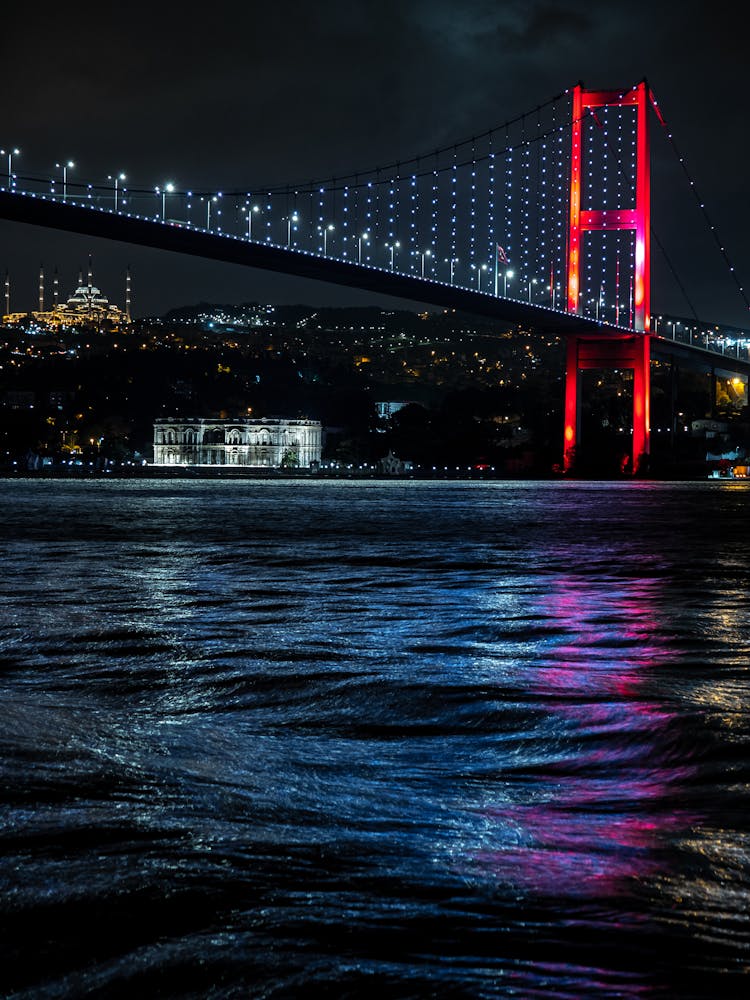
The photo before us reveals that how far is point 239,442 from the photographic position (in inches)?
4803

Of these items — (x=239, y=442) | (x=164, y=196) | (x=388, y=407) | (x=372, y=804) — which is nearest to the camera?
(x=372, y=804)

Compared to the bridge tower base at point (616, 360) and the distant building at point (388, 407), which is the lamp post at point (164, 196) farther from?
the distant building at point (388, 407)

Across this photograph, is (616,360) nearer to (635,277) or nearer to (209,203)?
(635,277)

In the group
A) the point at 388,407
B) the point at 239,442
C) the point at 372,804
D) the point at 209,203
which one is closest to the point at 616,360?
the point at 209,203

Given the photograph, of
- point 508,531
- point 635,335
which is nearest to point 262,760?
point 508,531

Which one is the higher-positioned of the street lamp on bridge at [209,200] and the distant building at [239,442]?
the street lamp on bridge at [209,200]

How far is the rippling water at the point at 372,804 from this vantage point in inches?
61.5

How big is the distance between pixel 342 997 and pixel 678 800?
112cm

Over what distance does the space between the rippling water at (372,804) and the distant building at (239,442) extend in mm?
114476

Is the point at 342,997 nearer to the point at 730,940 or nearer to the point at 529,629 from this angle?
the point at 730,940

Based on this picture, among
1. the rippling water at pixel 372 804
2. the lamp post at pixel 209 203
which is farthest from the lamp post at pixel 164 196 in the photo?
the rippling water at pixel 372 804

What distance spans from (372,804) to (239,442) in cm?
12055

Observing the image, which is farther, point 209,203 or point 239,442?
point 239,442

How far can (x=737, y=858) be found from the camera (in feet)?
6.42
